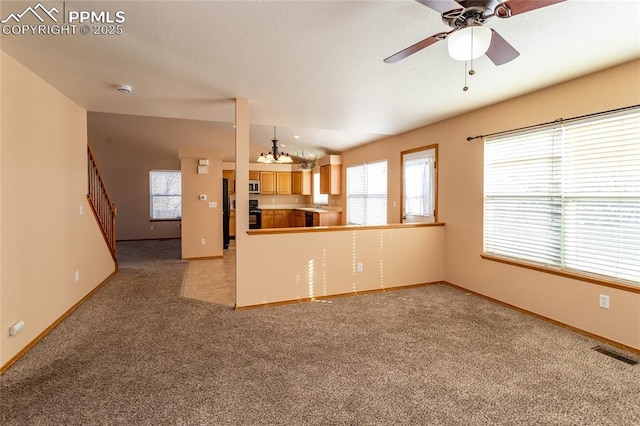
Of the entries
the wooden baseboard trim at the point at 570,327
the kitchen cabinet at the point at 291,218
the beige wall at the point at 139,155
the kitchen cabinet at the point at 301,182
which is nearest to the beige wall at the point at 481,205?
the wooden baseboard trim at the point at 570,327

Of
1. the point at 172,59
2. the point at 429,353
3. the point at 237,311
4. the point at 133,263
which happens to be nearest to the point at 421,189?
the point at 429,353

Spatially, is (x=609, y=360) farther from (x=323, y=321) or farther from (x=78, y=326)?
(x=78, y=326)

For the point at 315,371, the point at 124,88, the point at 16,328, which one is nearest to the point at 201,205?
the point at 124,88

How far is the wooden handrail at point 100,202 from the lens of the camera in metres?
4.48

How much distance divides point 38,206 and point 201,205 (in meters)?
3.71

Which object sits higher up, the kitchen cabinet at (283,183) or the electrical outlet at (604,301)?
the kitchen cabinet at (283,183)

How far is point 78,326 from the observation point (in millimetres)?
3189

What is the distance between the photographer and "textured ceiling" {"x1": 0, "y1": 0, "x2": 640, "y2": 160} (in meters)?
1.97

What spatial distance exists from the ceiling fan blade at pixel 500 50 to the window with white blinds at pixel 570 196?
1.57 metres

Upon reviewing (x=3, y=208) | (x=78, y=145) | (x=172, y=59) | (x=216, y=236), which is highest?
(x=172, y=59)

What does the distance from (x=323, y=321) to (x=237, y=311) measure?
Result: 1010 millimetres

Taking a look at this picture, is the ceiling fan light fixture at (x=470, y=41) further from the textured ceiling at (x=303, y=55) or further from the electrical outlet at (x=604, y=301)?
the electrical outlet at (x=604, y=301)

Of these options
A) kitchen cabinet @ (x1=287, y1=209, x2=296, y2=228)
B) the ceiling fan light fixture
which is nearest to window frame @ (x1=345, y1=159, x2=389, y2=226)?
kitchen cabinet @ (x1=287, y1=209, x2=296, y2=228)

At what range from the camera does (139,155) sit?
8.73 m
